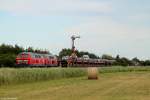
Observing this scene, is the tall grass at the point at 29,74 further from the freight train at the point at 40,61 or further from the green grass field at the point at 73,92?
the freight train at the point at 40,61

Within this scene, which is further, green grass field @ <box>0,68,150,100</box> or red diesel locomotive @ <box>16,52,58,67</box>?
red diesel locomotive @ <box>16,52,58,67</box>

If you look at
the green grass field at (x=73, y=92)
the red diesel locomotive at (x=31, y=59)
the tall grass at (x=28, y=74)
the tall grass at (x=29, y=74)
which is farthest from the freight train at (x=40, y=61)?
the green grass field at (x=73, y=92)

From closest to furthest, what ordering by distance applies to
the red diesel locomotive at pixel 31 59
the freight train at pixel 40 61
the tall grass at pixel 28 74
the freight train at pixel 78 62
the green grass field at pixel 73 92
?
the green grass field at pixel 73 92
the tall grass at pixel 28 74
the red diesel locomotive at pixel 31 59
the freight train at pixel 40 61
the freight train at pixel 78 62

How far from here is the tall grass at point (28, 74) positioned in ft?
94.9

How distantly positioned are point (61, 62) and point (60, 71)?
2660cm

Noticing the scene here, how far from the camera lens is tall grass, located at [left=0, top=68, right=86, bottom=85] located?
94.9 feet

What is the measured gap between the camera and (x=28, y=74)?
1291 inches

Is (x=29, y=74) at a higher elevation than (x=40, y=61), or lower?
Result: lower

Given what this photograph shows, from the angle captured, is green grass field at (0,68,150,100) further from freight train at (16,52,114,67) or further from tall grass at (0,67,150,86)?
freight train at (16,52,114,67)

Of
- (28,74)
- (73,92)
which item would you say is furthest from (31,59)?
→ (73,92)

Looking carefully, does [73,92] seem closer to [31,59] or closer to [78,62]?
[31,59]

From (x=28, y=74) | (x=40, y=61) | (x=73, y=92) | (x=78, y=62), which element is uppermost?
(x=78, y=62)

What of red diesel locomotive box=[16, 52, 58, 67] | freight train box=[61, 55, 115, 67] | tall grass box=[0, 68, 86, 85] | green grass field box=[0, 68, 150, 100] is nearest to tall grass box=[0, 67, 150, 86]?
tall grass box=[0, 68, 86, 85]

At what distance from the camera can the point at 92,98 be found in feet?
62.3
